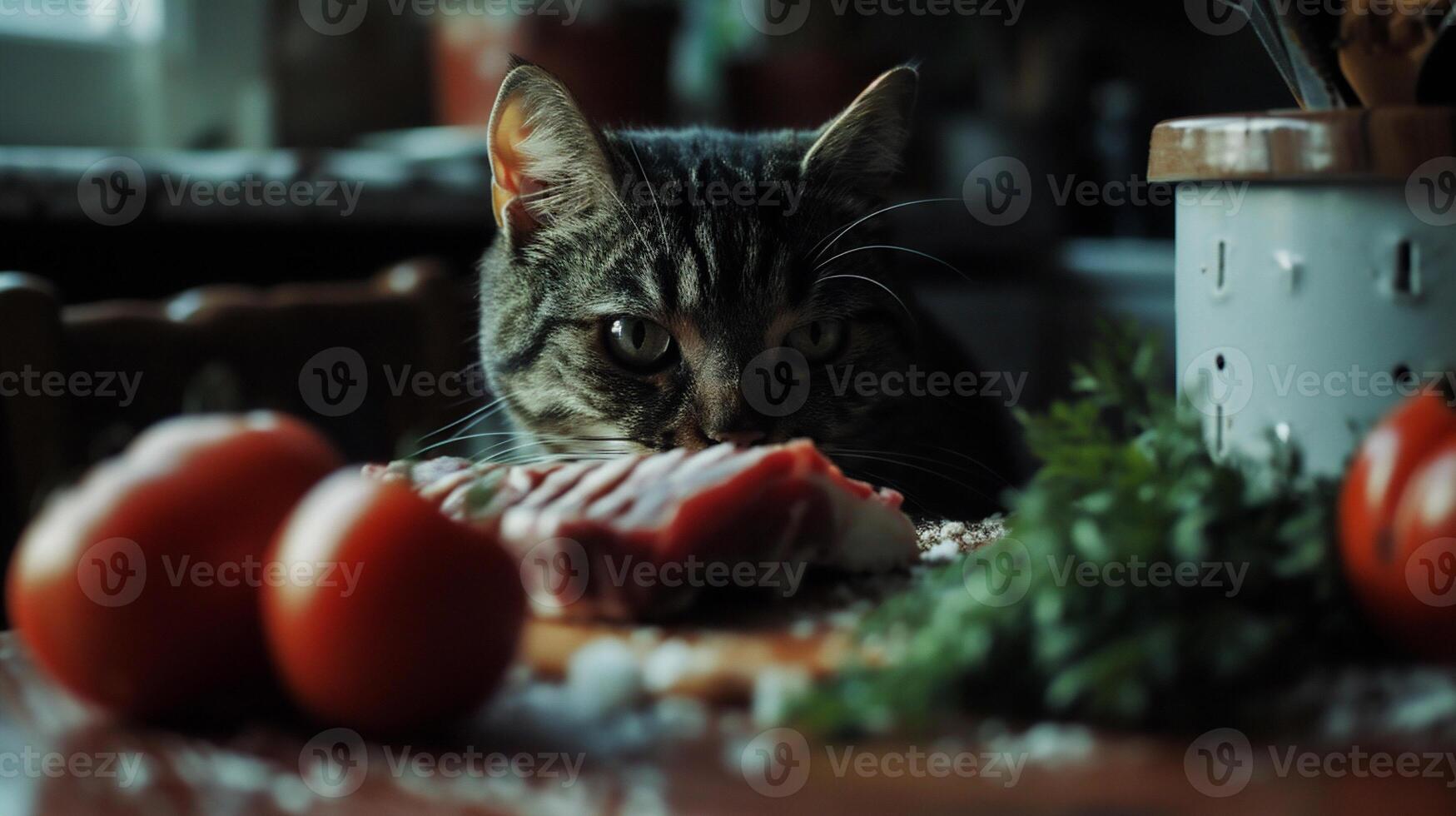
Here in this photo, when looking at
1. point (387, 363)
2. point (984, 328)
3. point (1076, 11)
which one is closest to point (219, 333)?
point (387, 363)

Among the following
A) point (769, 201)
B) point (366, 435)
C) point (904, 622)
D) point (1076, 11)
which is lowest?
point (366, 435)

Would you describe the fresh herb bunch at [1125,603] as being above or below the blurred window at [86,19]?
below

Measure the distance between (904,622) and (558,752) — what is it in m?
0.19

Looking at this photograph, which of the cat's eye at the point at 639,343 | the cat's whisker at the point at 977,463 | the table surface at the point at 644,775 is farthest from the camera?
the cat's whisker at the point at 977,463

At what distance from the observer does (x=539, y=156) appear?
1275mm

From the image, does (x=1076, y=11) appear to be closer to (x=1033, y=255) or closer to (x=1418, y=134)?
(x=1033, y=255)

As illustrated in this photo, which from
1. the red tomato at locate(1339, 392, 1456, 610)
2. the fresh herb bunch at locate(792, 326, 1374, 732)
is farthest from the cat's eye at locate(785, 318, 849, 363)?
the red tomato at locate(1339, 392, 1456, 610)

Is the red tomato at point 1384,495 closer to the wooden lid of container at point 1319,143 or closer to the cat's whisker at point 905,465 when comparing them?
the wooden lid of container at point 1319,143

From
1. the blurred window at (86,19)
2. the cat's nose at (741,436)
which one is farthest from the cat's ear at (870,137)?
the blurred window at (86,19)

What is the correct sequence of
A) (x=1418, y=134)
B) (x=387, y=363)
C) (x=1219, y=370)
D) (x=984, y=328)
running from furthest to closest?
(x=984, y=328) → (x=387, y=363) → (x=1219, y=370) → (x=1418, y=134)

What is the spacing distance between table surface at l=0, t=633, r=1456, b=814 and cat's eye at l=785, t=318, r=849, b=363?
25.8 inches

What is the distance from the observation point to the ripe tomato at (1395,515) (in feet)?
2.05

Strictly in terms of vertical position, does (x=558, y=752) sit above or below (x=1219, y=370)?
below

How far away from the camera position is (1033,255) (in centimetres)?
311
